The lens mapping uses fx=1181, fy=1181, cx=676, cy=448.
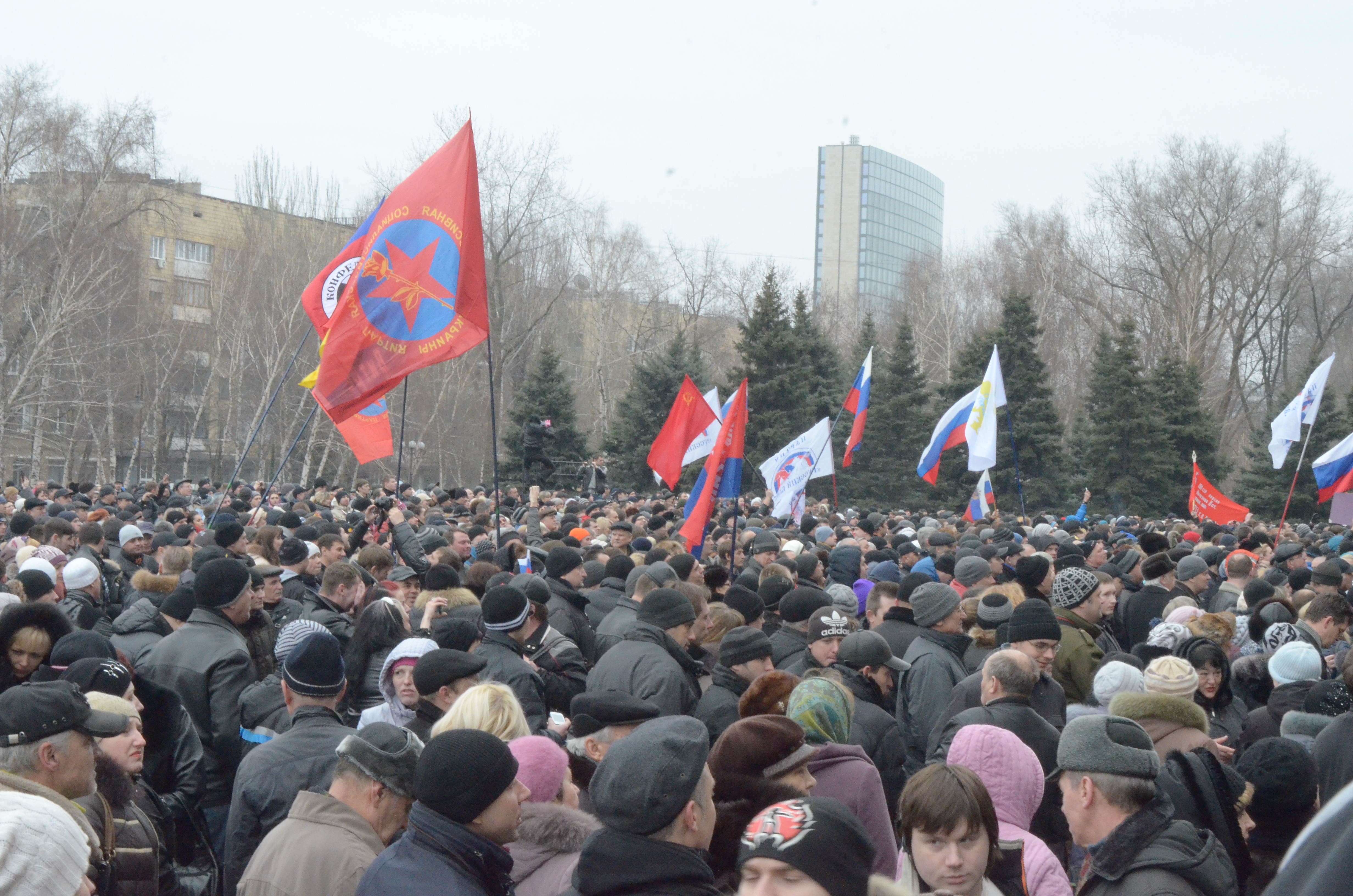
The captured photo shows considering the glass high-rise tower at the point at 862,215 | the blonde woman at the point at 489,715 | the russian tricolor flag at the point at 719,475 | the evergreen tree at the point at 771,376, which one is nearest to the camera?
the blonde woman at the point at 489,715

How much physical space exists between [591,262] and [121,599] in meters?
47.3

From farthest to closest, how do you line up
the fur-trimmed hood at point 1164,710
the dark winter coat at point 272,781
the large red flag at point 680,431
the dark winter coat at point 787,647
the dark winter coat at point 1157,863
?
1. the large red flag at point 680,431
2. the dark winter coat at point 787,647
3. the fur-trimmed hood at point 1164,710
4. the dark winter coat at point 272,781
5. the dark winter coat at point 1157,863

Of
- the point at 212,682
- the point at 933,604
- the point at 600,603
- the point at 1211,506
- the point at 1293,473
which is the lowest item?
the point at 212,682

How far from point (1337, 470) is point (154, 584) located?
1467cm

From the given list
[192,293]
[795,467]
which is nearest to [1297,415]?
[795,467]

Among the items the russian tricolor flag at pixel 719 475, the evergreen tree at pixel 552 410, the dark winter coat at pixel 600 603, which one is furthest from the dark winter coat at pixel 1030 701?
the evergreen tree at pixel 552 410

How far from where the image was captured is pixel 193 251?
2375 inches

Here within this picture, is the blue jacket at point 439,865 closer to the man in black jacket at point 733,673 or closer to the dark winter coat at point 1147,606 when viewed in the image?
the man in black jacket at point 733,673

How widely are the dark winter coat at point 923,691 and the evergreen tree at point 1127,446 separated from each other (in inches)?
1242

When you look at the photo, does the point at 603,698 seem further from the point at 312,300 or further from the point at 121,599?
the point at 312,300

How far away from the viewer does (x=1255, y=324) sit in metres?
47.7

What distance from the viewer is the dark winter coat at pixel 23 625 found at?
5238mm

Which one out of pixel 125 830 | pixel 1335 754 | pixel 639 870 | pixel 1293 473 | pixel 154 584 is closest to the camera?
pixel 639 870

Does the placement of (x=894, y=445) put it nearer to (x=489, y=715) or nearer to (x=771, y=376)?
(x=771, y=376)
